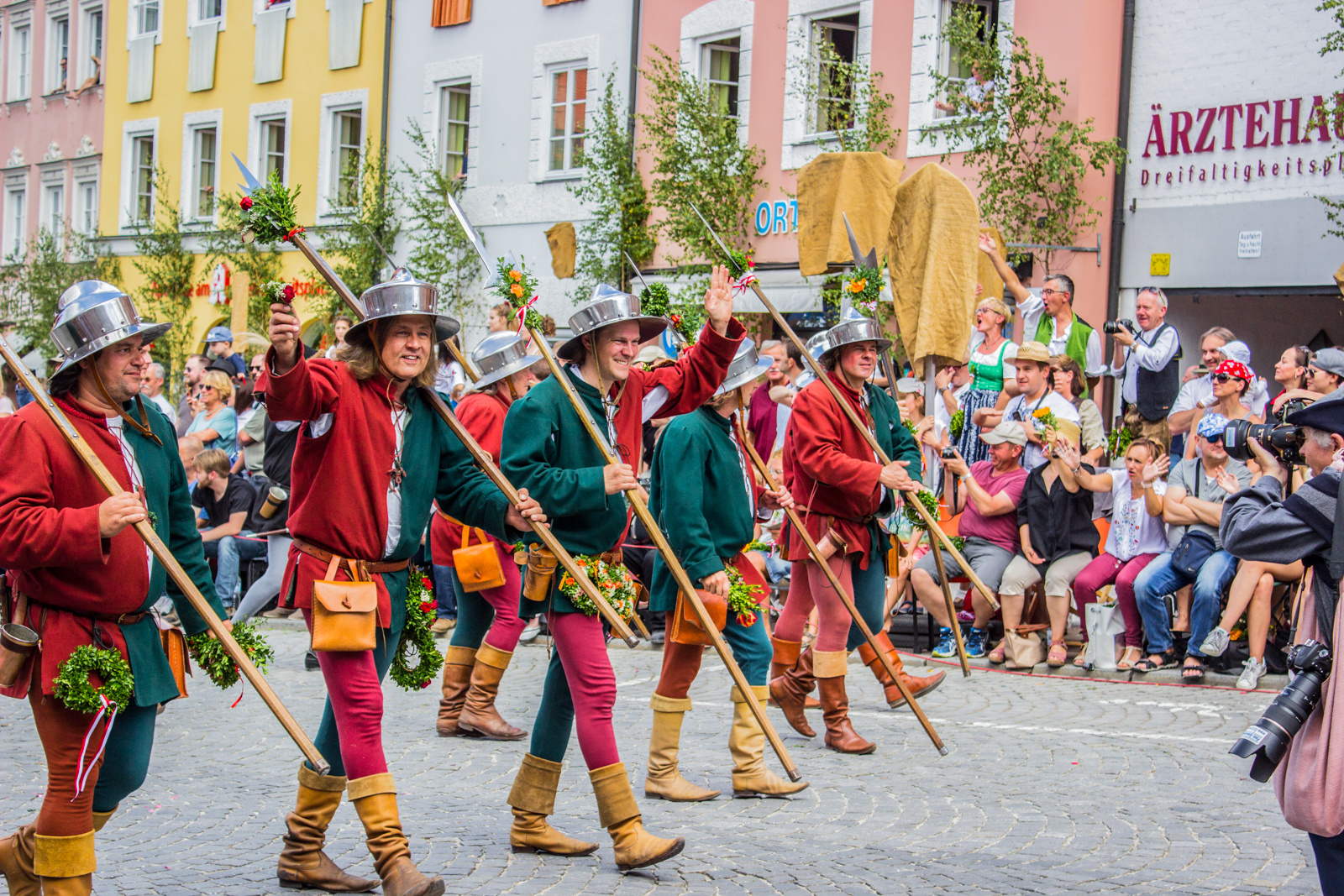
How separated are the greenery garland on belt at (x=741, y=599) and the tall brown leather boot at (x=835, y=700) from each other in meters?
1.16

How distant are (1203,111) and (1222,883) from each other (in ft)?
38.4

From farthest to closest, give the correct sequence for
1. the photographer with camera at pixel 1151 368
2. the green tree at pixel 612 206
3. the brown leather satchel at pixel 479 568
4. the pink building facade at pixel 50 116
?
the pink building facade at pixel 50 116 → the green tree at pixel 612 206 → the photographer with camera at pixel 1151 368 → the brown leather satchel at pixel 479 568

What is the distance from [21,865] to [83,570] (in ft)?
3.01

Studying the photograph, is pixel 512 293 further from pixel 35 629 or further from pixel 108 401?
pixel 35 629

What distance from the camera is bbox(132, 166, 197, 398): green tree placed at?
2928 cm

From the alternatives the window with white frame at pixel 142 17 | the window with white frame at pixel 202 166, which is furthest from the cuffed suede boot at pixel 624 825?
the window with white frame at pixel 142 17

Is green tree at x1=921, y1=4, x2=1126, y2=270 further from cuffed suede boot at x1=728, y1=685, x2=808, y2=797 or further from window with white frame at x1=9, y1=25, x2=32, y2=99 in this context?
window with white frame at x1=9, y1=25, x2=32, y2=99

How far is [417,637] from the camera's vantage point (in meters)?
5.45

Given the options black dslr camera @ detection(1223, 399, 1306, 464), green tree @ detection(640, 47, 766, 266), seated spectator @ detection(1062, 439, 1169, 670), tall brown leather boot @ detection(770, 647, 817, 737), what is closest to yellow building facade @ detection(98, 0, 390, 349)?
green tree @ detection(640, 47, 766, 266)

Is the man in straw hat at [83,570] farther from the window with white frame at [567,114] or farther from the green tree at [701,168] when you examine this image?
the window with white frame at [567,114]

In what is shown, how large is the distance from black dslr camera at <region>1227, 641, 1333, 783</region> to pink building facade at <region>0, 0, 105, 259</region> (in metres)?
31.4

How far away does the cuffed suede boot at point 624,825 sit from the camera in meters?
5.40

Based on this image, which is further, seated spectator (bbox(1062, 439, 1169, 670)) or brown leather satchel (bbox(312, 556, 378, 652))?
seated spectator (bbox(1062, 439, 1169, 670))

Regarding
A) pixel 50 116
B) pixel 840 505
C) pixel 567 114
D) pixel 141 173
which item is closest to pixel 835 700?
pixel 840 505
